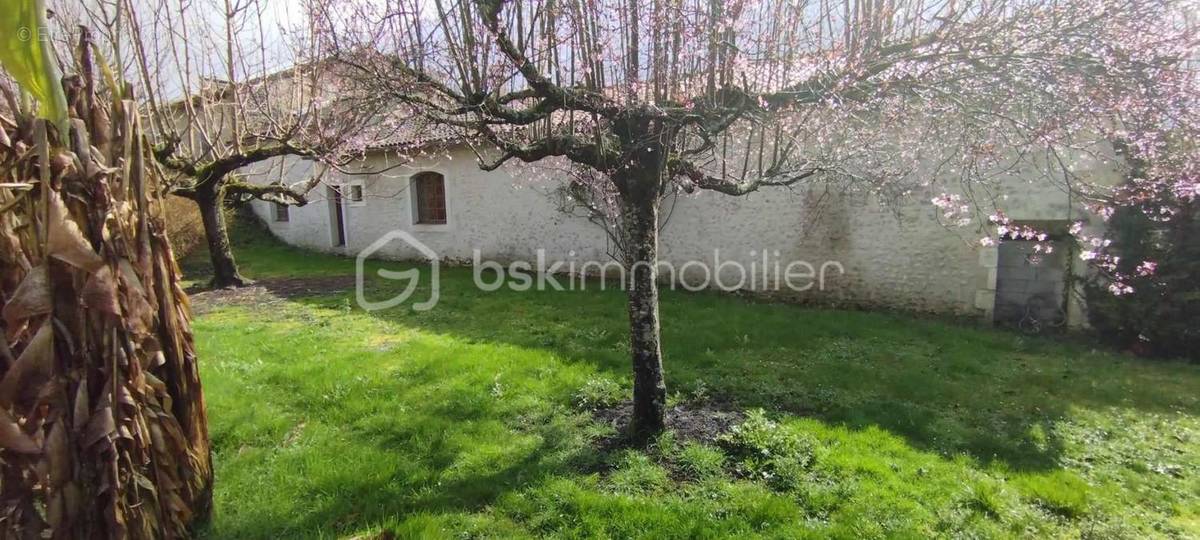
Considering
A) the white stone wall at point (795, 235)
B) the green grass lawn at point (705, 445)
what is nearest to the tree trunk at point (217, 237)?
the white stone wall at point (795, 235)

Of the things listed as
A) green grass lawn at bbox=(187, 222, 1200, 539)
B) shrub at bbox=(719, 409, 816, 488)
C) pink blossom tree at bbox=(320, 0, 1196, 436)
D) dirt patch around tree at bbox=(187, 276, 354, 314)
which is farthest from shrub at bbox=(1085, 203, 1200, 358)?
dirt patch around tree at bbox=(187, 276, 354, 314)

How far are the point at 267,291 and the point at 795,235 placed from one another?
890cm

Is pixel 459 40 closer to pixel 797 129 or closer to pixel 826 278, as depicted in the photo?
pixel 797 129

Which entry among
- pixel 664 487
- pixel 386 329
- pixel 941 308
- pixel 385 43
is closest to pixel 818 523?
pixel 664 487

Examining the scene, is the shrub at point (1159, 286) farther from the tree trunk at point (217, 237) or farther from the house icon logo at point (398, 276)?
the tree trunk at point (217, 237)

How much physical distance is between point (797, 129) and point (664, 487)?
2.78m

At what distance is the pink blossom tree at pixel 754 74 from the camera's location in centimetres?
264

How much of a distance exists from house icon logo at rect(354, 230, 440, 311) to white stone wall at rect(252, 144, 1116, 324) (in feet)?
1.59

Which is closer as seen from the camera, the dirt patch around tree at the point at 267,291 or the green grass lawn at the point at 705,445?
the green grass lawn at the point at 705,445

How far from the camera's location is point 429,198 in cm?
1305

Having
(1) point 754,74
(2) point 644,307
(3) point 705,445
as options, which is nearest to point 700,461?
(3) point 705,445

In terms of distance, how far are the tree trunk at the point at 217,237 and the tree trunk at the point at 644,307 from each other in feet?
28.4

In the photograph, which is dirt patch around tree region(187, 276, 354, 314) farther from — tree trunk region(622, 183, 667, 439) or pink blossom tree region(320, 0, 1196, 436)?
tree trunk region(622, 183, 667, 439)

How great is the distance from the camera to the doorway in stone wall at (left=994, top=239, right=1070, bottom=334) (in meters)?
7.08
